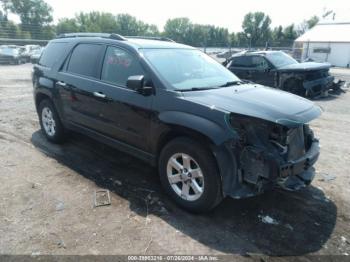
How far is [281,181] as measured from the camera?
3.32m

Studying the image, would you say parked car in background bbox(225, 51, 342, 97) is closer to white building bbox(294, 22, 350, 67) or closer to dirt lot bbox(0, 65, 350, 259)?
dirt lot bbox(0, 65, 350, 259)

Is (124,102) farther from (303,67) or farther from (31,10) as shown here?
(31,10)

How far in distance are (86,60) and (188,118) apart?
2.35m

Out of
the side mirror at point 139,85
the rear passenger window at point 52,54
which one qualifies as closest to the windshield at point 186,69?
the side mirror at point 139,85

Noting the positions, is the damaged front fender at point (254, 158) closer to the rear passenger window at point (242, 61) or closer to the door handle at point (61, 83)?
the door handle at point (61, 83)

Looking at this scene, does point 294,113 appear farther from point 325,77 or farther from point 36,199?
point 325,77

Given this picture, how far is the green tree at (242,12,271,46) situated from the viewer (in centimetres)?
7571

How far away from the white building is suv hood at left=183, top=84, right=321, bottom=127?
3588 cm

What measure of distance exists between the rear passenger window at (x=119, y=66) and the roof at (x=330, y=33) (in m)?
39.6

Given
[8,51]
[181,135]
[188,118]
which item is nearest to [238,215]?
[181,135]

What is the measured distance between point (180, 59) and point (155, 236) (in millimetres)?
2437

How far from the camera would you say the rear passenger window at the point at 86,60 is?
469 centimetres

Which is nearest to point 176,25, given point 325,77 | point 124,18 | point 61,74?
point 124,18

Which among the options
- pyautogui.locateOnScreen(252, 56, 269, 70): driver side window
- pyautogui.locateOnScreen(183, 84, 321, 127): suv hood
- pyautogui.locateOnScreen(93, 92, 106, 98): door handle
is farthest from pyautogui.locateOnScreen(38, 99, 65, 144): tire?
pyautogui.locateOnScreen(252, 56, 269, 70): driver side window
